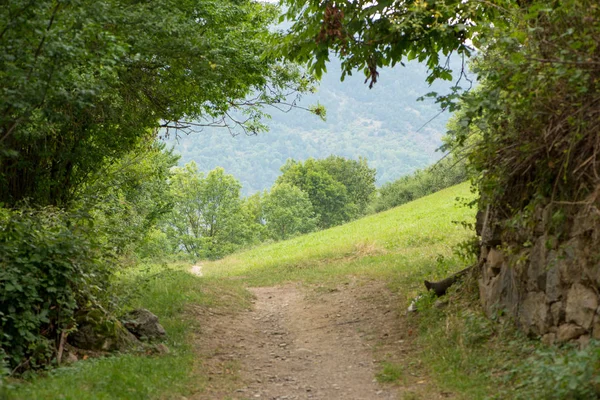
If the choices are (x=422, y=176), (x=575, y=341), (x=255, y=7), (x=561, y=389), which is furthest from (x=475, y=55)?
(x=422, y=176)

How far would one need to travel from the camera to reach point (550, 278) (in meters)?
7.66

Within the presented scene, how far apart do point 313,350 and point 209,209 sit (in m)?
56.4

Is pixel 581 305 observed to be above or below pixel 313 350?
above

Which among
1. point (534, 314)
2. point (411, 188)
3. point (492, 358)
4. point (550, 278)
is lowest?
point (492, 358)

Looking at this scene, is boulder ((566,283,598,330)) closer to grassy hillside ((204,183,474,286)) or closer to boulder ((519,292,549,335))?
boulder ((519,292,549,335))

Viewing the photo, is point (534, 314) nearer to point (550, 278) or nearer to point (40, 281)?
point (550, 278)

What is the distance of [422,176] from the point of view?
66125 mm

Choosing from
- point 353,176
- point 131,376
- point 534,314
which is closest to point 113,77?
point 131,376

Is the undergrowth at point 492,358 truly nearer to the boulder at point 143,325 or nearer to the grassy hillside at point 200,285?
the grassy hillside at point 200,285

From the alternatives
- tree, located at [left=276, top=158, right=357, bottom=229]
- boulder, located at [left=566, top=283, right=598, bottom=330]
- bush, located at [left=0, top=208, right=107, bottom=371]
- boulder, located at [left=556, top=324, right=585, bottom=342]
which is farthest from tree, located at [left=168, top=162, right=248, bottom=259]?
boulder, located at [left=566, top=283, right=598, bottom=330]

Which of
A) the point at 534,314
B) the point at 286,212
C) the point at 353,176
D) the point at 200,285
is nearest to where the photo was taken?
the point at 534,314

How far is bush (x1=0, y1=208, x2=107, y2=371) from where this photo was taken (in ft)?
25.7

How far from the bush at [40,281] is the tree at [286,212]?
67624mm

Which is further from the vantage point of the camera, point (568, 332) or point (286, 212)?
point (286, 212)
